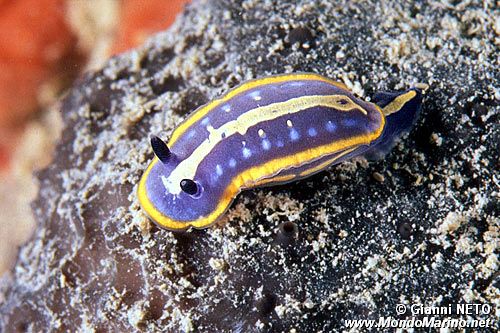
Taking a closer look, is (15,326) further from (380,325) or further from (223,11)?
(223,11)

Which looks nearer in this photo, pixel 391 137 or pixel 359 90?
pixel 391 137

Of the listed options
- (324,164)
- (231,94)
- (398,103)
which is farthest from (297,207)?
(398,103)

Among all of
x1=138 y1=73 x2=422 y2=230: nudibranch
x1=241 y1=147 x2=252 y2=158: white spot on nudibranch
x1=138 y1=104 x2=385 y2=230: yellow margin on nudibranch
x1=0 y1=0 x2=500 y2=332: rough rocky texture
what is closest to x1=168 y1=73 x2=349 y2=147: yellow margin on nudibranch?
x1=138 y1=73 x2=422 y2=230: nudibranch

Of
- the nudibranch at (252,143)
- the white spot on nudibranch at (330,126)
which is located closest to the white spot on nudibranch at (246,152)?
the nudibranch at (252,143)

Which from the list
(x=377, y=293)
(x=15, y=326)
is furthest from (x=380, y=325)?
(x=15, y=326)

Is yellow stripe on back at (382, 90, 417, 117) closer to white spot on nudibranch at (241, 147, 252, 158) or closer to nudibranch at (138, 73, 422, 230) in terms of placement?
nudibranch at (138, 73, 422, 230)

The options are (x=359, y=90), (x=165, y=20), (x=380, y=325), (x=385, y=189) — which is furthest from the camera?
(x=165, y=20)
